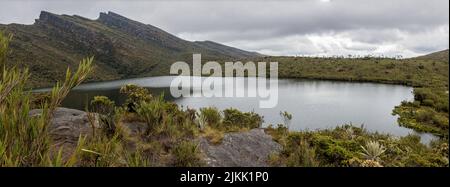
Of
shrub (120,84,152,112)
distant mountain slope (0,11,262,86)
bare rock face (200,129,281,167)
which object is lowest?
bare rock face (200,129,281,167)

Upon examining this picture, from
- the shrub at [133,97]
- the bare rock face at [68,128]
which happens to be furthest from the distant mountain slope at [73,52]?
the bare rock face at [68,128]

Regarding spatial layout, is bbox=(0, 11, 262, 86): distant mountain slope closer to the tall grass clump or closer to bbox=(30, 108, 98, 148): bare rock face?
bbox=(30, 108, 98, 148): bare rock face

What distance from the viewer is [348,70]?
5681cm

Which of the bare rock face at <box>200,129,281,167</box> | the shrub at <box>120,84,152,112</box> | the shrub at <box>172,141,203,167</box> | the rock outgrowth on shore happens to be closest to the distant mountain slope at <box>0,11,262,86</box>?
the shrub at <box>120,84,152,112</box>

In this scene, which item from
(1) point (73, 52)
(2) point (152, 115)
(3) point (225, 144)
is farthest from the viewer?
(1) point (73, 52)

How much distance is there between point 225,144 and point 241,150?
0.53 m

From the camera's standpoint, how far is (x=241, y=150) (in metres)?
8.57

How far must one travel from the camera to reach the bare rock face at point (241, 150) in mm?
7672

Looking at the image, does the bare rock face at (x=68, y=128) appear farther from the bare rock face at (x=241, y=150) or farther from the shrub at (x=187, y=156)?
the bare rock face at (x=241, y=150)

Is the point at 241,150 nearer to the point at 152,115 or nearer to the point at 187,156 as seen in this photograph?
the point at 187,156

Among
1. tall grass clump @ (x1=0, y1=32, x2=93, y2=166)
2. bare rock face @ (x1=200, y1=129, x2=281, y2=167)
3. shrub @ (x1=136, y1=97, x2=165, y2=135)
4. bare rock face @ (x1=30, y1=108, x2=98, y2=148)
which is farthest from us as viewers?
shrub @ (x1=136, y1=97, x2=165, y2=135)

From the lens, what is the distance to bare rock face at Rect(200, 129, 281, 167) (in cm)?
767

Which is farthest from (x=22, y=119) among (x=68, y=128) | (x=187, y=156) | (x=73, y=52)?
(x=73, y=52)
